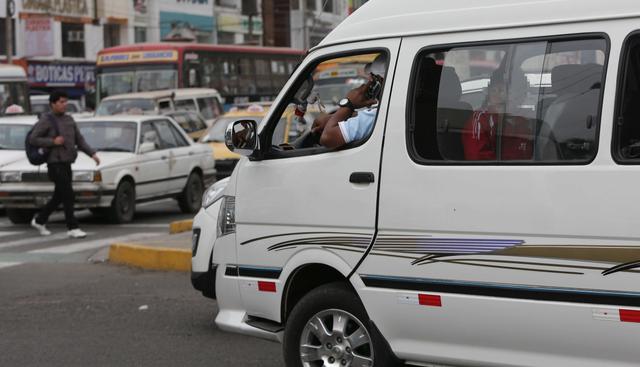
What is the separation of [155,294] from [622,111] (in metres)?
5.80

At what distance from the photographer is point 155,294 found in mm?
9492

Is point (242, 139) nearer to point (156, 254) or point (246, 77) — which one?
point (156, 254)

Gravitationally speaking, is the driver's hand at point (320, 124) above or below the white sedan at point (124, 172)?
above

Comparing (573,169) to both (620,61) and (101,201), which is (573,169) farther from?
(101,201)

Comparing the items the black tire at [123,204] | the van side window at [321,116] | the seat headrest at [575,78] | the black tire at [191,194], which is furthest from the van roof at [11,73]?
the seat headrest at [575,78]

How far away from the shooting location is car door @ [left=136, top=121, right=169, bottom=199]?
15766 millimetres

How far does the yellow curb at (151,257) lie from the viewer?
35.3 feet

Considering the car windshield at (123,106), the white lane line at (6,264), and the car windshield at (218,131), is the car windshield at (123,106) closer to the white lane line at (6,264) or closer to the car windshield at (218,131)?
the car windshield at (218,131)

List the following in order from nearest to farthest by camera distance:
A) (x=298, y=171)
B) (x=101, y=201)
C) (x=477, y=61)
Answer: (x=477, y=61), (x=298, y=171), (x=101, y=201)

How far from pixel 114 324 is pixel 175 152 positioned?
8.62 metres

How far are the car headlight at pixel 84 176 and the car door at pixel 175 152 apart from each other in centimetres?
177

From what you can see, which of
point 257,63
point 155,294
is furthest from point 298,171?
point 257,63

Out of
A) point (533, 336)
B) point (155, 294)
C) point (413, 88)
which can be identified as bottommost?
point (155, 294)

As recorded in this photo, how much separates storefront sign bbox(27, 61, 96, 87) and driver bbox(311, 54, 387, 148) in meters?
39.3
